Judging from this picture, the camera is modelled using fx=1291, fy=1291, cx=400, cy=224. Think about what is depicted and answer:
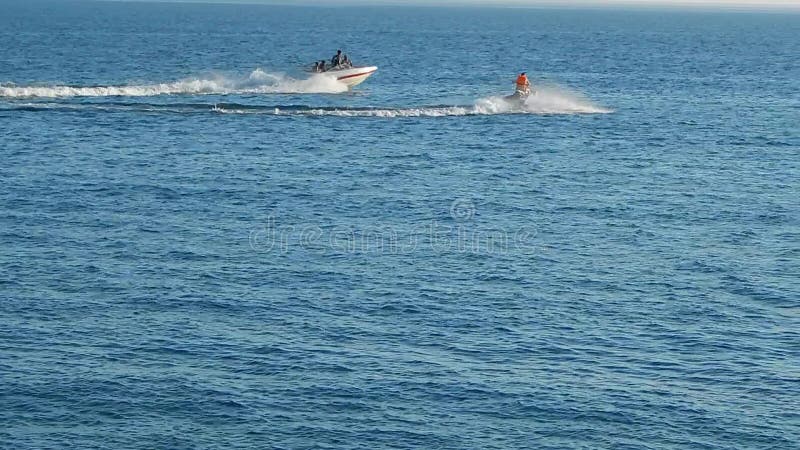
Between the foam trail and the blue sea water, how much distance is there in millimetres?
628

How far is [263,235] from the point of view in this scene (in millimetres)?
57969

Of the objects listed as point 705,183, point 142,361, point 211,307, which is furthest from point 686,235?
point 142,361

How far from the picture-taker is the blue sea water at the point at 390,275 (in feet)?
125

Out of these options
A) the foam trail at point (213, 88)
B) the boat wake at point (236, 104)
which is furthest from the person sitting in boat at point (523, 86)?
the foam trail at point (213, 88)

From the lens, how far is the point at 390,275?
5219 centimetres

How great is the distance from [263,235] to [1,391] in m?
20.5

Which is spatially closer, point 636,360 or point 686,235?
point 636,360

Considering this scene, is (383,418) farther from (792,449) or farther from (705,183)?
(705,183)

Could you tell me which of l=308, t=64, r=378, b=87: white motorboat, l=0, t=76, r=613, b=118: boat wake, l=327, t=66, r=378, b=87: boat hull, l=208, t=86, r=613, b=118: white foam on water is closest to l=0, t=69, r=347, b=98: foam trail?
l=0, t=76, r=613, b=118: boat wake

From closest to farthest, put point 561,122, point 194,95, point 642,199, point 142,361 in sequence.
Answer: point 142,361, point 642,199, point 561,122, point 194,95

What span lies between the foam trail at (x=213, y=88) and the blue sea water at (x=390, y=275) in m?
0.63

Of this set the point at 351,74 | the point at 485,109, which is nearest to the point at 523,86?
the point at 485,109

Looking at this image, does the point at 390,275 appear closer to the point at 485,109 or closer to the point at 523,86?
the point at 523,86

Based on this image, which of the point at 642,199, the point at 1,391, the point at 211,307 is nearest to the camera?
the point at 1,391
